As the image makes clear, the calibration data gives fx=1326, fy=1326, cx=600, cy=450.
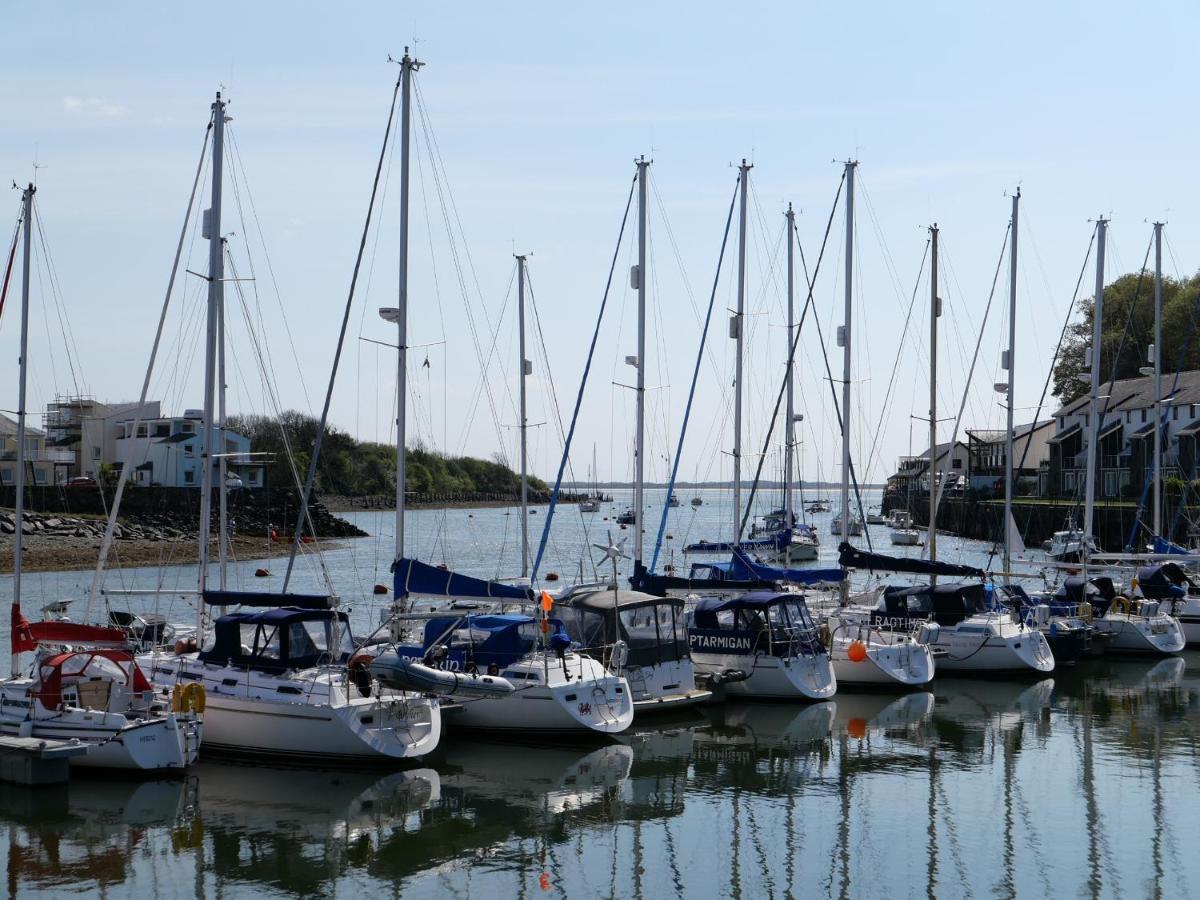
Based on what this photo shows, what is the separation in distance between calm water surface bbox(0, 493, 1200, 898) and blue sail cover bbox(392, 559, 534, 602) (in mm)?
3802

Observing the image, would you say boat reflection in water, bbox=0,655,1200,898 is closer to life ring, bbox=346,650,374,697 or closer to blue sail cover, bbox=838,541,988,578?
life ring, bbox=346,650,374,697

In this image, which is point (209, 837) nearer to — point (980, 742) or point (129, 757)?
point (129, 757)

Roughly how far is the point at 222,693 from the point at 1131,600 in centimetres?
2759

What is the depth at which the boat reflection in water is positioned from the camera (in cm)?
1750

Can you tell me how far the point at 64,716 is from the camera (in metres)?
22.1

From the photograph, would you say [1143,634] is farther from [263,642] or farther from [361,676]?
[263,642]

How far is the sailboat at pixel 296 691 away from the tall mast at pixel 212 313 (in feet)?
7.20

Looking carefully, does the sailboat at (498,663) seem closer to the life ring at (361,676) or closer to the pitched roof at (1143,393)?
the life ring at (361,676)

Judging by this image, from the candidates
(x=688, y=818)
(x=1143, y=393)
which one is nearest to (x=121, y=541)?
(x=688, y=818)

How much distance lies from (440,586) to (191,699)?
687 cm

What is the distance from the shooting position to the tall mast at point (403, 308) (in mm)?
28531

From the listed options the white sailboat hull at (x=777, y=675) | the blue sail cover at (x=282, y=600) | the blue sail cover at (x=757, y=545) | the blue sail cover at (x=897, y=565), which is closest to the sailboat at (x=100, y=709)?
the blue sail cover at (x=282, y=600)

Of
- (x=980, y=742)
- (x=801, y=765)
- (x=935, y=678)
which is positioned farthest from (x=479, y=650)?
(x=935, y=678)

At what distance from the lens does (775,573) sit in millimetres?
35625
